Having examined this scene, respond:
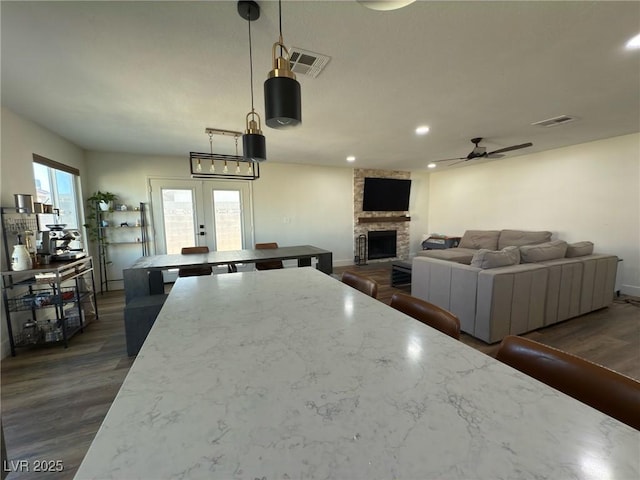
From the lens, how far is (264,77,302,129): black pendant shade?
110 cm

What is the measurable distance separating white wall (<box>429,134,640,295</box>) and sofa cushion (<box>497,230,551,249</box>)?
335 millimetres

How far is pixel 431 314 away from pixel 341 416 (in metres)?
0.82

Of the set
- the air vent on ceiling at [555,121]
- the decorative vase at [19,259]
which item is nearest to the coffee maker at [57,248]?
the decorative vase at [19,259]

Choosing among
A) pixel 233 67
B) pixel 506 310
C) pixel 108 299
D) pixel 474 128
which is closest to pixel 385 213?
pixel 474 128

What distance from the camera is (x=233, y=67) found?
6.64 ft

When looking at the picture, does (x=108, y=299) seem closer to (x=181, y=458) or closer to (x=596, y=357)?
(x=181, y=458)

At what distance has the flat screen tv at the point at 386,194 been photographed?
6.54 m

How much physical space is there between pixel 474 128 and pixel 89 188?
19.7 feet

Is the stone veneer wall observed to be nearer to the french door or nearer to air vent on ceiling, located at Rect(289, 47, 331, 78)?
the french door

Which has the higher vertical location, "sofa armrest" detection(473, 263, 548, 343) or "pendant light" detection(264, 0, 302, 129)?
"pendant light" detection(264, 0, 302, 129)

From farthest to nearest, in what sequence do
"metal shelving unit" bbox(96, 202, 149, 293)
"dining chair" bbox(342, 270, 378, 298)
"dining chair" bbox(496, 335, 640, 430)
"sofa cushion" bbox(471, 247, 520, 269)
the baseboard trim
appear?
"metal shelving unit" bbox(96, 202, 149, 293) → the baseboard trim → "sofa cushion" bbox(471, 247, 520, 269) → "dining chair" bbox(342, 270, 378, 298) → "dining chair" bbox(496, 335, 640, 430)

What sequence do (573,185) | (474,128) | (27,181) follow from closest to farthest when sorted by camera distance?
1. (27,181)
2. (474,128)
3. (573,185)

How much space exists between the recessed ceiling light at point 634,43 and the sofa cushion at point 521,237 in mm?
3555

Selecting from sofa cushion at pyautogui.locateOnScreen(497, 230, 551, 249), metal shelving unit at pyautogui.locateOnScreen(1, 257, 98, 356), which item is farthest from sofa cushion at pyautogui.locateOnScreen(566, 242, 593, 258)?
metal shelving unit at pyautogui.locateOnScreen(1, 257, 98, 356)
